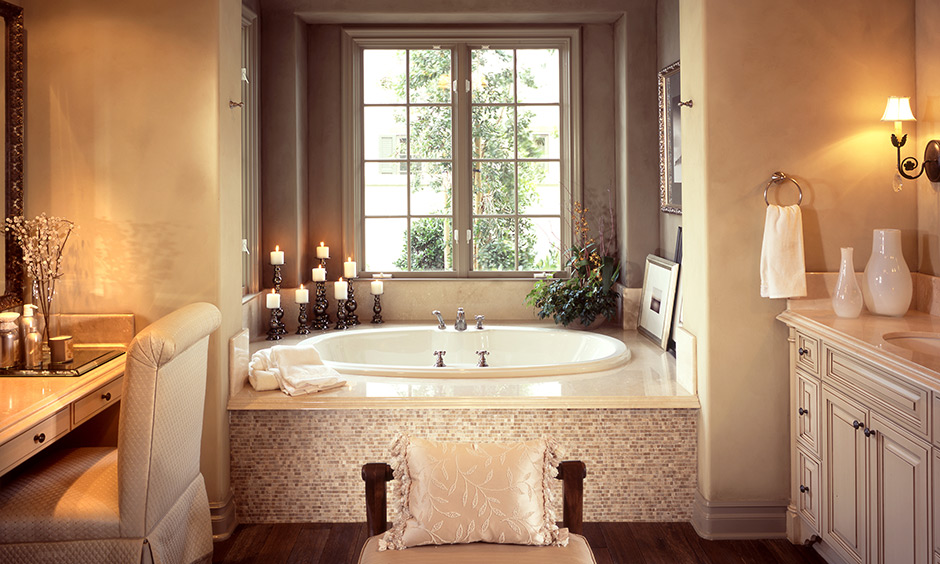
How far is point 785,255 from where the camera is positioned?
2.94 metres

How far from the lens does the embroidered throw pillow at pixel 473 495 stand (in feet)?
6.65

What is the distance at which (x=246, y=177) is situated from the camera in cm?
450

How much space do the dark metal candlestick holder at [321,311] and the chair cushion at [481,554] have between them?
9.23ft

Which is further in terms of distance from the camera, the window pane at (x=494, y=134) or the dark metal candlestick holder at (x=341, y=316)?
the window pane at (x=494, y=134)

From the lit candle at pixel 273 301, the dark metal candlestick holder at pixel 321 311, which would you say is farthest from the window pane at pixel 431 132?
the lit candle at pixel 273 301

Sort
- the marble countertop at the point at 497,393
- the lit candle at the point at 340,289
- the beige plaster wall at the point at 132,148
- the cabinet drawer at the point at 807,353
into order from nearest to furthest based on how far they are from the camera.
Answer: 1. the cabinet drawer at the point at 807,353
2. the beige plaster wall at the point at 132,148
3. the marble countertop at the point at 497,393
4. the lit candle at the point at 340,289

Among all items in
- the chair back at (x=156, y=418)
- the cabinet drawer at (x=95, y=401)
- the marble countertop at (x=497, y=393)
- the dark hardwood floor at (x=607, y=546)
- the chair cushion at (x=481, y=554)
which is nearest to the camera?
the chair cushion at (x=481, y=554)

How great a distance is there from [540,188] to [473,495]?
326 cm

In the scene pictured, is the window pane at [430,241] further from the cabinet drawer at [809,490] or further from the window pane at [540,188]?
the cabinet drawer at [809,490]

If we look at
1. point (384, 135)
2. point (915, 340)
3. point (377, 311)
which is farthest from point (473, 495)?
point (384, 135)

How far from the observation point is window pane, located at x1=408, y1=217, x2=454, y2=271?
5090mm

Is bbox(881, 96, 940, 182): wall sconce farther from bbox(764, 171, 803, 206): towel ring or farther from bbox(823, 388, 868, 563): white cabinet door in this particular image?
bbox(823, 388, 868, 563): white cabinet door

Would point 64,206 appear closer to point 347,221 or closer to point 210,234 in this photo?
point 210,234

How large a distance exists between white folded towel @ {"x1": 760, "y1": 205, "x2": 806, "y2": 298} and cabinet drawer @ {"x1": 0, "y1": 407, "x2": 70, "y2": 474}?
2381mm
